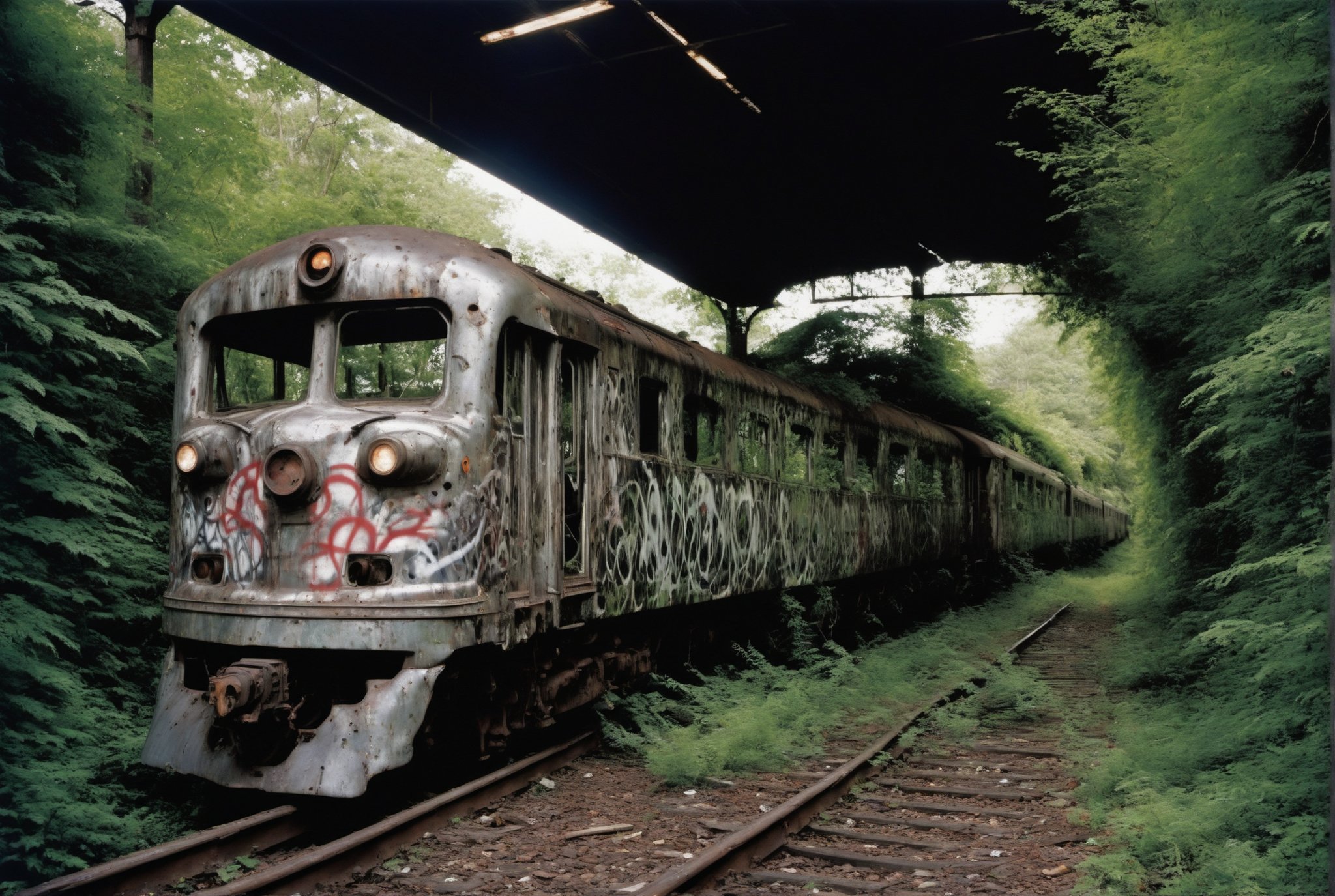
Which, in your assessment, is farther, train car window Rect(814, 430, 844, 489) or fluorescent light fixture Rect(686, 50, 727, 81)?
train car window Rect(814, 430, 844, 489)

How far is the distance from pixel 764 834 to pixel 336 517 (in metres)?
2.82

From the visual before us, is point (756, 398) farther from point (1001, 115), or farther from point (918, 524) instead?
point (918, 524)

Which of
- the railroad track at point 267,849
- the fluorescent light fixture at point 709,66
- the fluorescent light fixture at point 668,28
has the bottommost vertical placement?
the railroad track at point 267,849

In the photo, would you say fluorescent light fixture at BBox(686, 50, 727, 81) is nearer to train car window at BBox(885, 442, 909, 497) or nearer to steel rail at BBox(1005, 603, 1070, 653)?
train car window at BBox(885, 442, 909, 497)

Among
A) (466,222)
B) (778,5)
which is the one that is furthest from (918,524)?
(466,222)

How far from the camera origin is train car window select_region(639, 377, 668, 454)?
816 centimetres

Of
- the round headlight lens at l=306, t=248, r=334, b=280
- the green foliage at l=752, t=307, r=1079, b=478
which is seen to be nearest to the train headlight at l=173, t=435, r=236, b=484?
the round headlight lens at l=306, t=248, r=334, b=280

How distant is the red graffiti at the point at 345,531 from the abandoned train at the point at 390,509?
0.04ft

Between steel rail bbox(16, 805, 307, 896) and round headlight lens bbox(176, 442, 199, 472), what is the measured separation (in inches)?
79.4

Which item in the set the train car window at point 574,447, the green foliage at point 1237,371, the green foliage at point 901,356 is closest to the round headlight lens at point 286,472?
the train car window at point 574,447

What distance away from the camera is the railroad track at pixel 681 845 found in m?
4.51

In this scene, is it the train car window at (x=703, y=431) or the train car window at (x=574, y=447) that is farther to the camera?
the train car window at (x=703, y=431)

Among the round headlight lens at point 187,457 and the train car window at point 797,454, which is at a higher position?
the train car window at point 797,454

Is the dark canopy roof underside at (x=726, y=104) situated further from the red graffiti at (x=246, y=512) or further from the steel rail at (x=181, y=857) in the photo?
the steel rail at (x=181, y=857)
